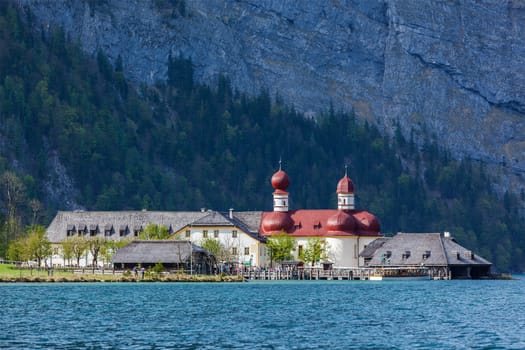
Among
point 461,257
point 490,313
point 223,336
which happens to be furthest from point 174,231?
Result: point 223,336

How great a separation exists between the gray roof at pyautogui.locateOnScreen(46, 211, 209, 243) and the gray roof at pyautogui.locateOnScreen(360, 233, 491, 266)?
29627mm

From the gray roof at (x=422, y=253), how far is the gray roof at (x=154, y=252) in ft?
93.5

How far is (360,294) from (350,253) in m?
62.2

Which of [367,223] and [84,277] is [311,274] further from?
[84,277]

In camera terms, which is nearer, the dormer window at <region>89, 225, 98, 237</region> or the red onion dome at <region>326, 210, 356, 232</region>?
the red onion dome at <region>326, 210, 356, 232</region>

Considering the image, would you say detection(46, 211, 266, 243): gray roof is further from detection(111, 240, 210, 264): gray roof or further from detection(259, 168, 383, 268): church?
detection(111, 240, 210, 264): gray roof

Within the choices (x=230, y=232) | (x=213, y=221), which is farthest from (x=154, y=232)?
(x=230, y=232)

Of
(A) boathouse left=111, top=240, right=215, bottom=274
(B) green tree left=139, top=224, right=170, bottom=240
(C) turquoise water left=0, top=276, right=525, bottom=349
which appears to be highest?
(B) green tree left=139, top=224, right=170, bottom=240

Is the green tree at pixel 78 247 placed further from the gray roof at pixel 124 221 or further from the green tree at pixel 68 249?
the gray roof at pixel 124 221

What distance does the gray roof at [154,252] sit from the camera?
542 ft

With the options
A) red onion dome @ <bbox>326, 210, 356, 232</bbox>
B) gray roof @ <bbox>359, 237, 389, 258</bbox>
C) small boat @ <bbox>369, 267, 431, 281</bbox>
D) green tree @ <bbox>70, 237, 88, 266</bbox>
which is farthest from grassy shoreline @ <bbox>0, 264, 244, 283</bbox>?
red onion dome @ <bbox>326, 210, 356, 232</bbox>

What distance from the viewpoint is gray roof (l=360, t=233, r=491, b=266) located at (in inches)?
7042

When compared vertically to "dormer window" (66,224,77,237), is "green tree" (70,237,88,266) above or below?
below

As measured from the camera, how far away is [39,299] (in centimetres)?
11575
